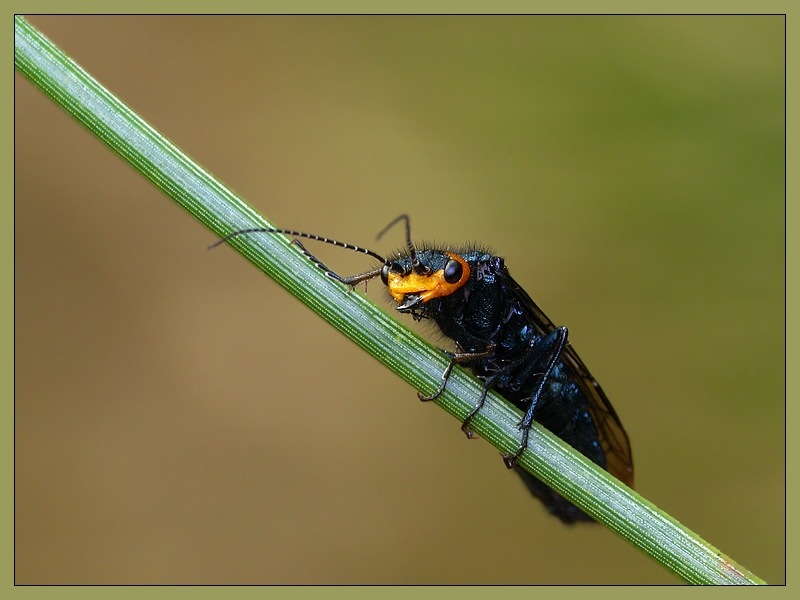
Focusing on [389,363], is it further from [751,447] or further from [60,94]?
[751,447]

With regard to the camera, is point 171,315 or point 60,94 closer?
point 60,94

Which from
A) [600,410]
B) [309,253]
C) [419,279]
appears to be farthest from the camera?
[600,410]

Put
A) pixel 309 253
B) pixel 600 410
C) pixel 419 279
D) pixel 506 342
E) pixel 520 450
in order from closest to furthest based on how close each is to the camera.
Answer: pixel 520 450 → pixel 309 253 → pixel 419 279 → pixel 506 342 → pixel 600 410

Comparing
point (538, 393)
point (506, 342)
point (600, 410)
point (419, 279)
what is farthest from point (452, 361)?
point (600, 410)

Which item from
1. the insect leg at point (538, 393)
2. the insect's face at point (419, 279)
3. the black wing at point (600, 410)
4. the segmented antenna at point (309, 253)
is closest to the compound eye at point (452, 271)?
the insect's face at point (419, 279)

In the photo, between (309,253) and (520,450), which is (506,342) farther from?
(309,253)

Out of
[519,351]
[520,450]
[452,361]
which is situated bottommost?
[520,450]

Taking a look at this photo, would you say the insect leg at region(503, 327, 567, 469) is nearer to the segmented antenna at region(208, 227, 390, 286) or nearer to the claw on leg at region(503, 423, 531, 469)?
the claw on leg at region(503, 423, 531, 469)

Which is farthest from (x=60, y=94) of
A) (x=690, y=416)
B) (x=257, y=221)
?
(x=690, y=416)
